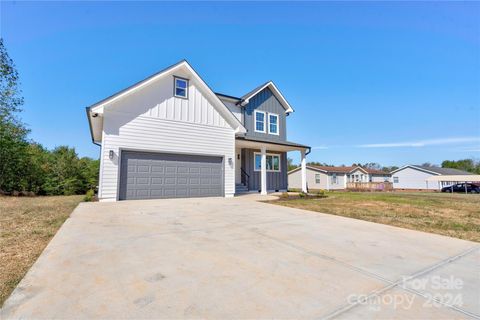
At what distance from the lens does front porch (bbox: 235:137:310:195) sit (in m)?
14.2

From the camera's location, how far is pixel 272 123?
17.1m

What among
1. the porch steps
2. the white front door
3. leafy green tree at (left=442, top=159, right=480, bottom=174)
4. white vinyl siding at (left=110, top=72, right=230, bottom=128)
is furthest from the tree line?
leafy green tree at (left=442, top=159, right=480, bottom=174)

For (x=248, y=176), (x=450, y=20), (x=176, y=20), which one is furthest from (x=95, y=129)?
(x=450, y=20)

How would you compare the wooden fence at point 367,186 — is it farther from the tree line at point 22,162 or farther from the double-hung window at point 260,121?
the tree line at point 22,162

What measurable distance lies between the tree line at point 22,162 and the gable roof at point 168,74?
7254mm

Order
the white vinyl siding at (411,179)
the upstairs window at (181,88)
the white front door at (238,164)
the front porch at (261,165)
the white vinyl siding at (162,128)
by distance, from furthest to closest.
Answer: the white vinyl siding at (411,179), the white front door at (238,164), the front porch at (261,165), the upstairs window at (181,88), the white vinyl siding at (162,128)

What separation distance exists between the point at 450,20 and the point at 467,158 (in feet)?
261

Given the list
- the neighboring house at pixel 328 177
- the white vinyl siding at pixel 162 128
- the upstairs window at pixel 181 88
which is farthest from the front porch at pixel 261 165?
the neighboring house at pixel 328 177

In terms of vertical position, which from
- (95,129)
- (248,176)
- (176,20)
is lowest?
(248,176)

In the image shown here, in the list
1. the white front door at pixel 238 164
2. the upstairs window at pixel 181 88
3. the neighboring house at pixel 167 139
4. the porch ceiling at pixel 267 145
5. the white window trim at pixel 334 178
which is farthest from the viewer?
the white window trim at pixel 334 178

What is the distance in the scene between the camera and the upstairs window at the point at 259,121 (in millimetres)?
16359

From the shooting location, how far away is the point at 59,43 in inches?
414

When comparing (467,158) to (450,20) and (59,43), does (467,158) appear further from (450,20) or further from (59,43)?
(59,43)

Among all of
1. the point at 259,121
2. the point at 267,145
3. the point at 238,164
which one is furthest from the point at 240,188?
the point at 259,121
